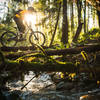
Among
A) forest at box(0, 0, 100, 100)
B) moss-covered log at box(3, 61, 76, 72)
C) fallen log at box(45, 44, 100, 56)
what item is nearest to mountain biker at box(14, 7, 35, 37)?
forest at box(0, 0, 100, 100)

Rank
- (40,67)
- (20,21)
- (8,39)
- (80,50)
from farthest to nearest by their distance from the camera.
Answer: (8,39) < (20,21) < (80,50) < (40,67)

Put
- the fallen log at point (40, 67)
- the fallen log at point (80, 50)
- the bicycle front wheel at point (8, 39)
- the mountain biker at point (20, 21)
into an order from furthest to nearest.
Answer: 1. the bicycle front wheel at point (8, 39)
2. the mountain biker at point (20, 21)
3. the fallen log at point (80, 50)
4. the fallen log at point (40, 67)

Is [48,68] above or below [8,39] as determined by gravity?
below

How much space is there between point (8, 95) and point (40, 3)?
541 inches

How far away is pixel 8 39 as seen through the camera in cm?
990

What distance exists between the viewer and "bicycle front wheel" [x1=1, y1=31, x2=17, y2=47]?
9.77 m

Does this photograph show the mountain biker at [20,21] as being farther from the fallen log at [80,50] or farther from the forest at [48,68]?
the fallen log at [80,50]

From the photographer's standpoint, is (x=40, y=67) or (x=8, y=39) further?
(x=8, y=39)

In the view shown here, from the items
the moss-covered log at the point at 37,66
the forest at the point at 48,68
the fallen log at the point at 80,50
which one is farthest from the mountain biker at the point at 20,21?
the moss-covered log at the point at 37,66

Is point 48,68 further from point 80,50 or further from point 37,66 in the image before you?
point 80,50

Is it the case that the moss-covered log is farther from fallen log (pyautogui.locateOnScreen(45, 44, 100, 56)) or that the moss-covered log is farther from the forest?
fallen log (pyautogui.locateOnScreen(45, 44, 100, 56))

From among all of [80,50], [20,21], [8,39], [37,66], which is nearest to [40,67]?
[37,66]

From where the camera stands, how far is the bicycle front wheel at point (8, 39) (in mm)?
9773

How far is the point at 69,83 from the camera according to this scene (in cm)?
689
